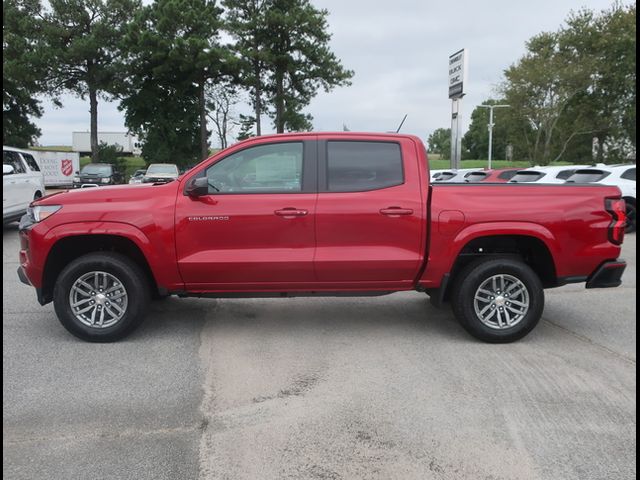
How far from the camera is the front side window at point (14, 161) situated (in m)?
12.1

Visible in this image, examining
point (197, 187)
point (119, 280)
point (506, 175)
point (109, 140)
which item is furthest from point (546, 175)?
point (109, 140)

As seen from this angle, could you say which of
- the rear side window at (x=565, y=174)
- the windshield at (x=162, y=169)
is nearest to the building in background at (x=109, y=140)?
the windshield at (x=162, y=169)

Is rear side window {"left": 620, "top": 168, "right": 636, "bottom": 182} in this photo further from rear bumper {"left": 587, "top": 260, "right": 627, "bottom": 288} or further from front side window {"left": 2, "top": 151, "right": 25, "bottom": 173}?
front side window {"left": 2, "top": 151, "right": 25, "bottom": 173}

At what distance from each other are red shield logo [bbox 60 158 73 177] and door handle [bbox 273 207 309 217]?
38.2 metres

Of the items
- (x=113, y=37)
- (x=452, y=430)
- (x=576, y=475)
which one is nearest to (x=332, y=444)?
(x=452, y=430)

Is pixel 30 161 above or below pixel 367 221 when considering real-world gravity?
above

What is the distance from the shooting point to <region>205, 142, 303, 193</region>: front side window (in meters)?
4.92

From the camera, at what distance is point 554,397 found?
3.84 metres

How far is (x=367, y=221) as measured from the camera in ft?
15.8

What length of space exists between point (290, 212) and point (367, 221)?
68 cm

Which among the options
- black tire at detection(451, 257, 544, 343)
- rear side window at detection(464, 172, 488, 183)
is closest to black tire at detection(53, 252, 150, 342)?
black tire at detection(451, 257, 544, 343)

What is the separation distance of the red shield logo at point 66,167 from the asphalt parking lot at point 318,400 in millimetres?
36467

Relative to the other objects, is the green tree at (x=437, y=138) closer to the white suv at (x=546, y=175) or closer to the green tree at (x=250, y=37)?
the green tree at (x=250, y=37)

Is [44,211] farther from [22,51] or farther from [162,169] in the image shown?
[22,51]
